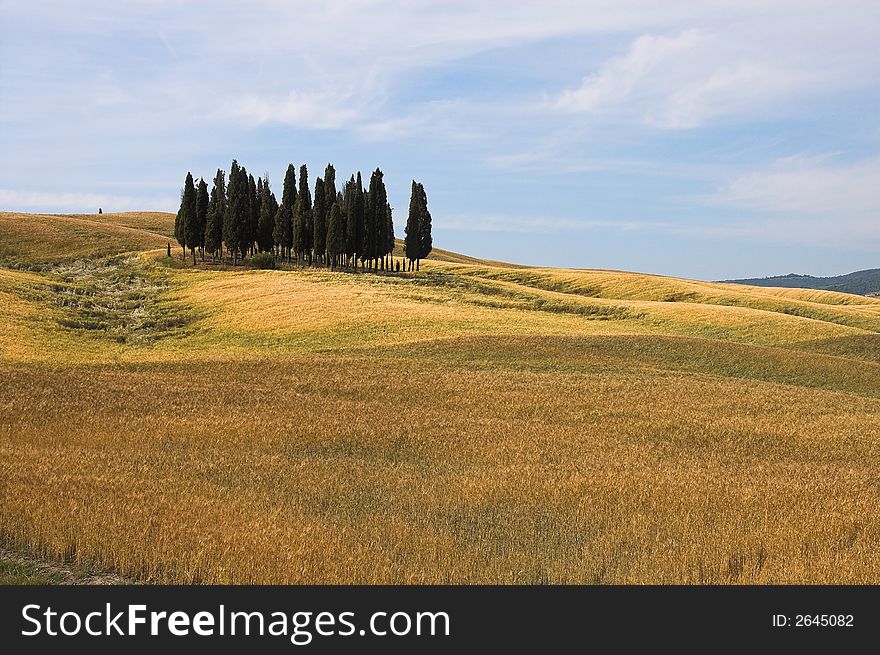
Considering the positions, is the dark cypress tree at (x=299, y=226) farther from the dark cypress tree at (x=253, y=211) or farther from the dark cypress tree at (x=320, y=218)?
the dark cypress tree at (x=253, y=211)

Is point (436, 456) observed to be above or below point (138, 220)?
below

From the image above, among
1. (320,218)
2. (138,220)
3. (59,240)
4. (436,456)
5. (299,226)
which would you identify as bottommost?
(436,456)

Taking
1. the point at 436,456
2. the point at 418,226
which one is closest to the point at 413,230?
the point at 418,226

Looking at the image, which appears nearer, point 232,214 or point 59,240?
point 232,214

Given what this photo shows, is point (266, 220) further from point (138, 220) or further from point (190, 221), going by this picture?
point (138, 220)

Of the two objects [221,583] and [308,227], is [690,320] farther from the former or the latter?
[221,583]

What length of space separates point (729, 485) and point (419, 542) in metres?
7.77

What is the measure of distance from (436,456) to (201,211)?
8857 cm

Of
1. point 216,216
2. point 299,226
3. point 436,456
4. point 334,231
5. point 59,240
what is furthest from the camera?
point 59,240

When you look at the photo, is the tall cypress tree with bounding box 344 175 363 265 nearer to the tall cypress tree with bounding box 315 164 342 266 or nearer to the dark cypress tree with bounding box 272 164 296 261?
the tall cypress tree with bounding box 315 164 342 266

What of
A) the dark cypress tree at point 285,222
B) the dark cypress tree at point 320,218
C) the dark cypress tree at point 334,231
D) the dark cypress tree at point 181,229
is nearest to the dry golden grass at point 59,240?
the dark cypress tree at point 181,229

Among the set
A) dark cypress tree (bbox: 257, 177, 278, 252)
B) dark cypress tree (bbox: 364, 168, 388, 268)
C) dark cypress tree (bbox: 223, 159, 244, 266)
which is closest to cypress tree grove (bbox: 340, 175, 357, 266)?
dark cypress tree (bbox: 364, 168, 388, 268)

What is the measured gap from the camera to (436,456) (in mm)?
18812

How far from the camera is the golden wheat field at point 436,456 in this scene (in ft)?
36.4
